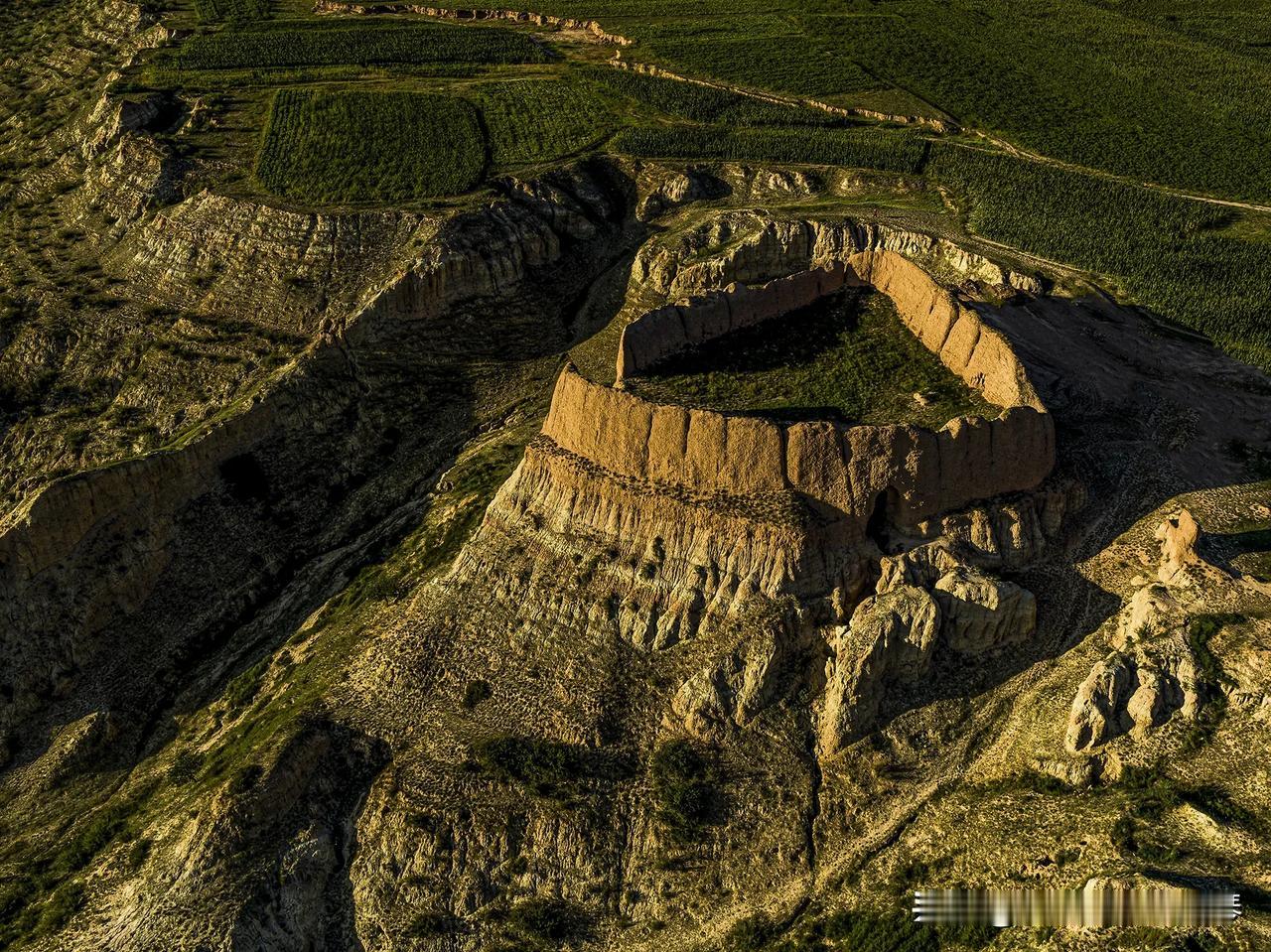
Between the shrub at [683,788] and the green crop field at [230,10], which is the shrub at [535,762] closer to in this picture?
the shrub at [683,788]

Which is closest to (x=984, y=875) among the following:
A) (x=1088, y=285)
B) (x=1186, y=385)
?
(x=1186, y=385)

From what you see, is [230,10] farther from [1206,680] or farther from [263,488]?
[1206,680]

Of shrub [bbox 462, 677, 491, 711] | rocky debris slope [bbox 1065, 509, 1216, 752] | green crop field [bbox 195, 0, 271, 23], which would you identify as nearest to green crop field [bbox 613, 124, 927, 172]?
green crop field [bbox 195, 0, 271, 23]

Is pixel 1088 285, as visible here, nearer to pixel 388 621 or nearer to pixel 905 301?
pixel 905 301

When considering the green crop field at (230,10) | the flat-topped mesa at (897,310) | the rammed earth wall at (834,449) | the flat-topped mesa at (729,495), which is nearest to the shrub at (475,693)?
the flat-topped mesa at (729,495)

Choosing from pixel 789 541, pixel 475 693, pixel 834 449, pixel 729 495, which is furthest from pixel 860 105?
pixel 475 693

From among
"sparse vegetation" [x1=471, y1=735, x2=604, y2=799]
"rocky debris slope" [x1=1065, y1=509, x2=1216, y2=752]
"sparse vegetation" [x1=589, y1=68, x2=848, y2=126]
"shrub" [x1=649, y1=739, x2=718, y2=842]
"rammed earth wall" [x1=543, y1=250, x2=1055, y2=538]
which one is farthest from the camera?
"sparse vegetation" [x1=589, y1=68, x2=848, y2=126]

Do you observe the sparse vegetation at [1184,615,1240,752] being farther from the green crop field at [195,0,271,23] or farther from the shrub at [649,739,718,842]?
the green crop field at [195,0,271,23]
